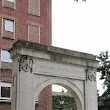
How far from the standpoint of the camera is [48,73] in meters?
15.7

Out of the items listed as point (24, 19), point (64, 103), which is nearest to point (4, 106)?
point (24, 19)

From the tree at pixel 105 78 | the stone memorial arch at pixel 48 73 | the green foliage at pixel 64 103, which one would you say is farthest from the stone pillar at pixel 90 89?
the green foliage at pixel 64 103

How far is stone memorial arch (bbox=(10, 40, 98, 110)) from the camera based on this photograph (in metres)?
15.0

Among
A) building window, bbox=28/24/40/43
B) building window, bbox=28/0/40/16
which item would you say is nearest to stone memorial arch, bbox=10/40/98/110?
building window, bbox=28/24/40/43

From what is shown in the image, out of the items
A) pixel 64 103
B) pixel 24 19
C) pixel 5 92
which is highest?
pixel 24 19

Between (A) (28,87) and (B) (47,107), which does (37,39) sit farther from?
(A) (28,87)

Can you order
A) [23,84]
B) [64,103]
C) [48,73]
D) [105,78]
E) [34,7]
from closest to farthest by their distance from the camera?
[23,84] < [48,73] < [105,78] < [34,7] < [64,103]

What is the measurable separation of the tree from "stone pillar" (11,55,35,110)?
10.3m

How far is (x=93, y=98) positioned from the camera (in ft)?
56.4

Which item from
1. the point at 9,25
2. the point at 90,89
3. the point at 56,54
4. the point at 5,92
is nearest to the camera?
the point at 56,54

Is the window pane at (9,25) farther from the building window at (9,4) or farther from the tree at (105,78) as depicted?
the tree at (105,78)

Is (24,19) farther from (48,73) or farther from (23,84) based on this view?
(23,84)

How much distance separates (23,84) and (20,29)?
14.9 metres

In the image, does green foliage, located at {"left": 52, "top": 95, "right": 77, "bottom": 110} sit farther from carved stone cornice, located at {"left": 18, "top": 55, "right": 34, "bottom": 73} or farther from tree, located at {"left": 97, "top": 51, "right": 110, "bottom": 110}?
carved stone cornice, located at {"left": 18, "top": 55, "right": 34, "bottom": 73}
